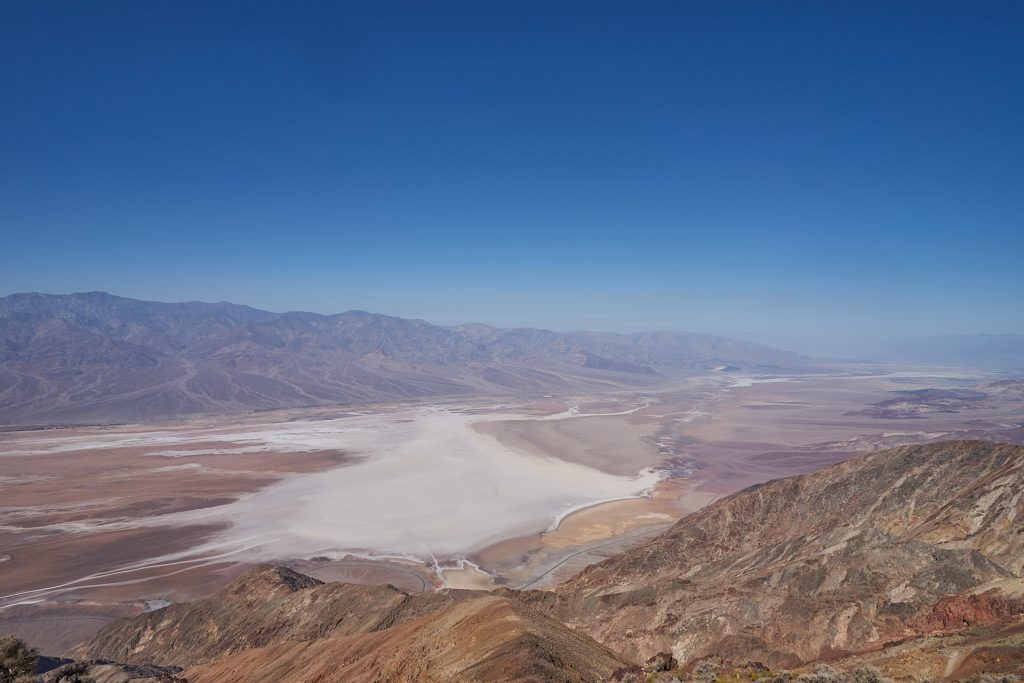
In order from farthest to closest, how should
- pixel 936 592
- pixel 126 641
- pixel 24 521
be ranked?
pixel 24 521 → pixel 126 641 → pixel 936 592

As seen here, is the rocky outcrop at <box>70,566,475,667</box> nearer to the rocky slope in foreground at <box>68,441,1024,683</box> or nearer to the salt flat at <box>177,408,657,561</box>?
the rocky slope in foreground at <box>68,441,1024,683</box>

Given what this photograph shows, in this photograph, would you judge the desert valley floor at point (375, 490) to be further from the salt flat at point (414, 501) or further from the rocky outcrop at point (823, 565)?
the rocky outcrop at point (823, 565)

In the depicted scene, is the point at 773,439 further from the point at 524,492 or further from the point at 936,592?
the point at 936,592

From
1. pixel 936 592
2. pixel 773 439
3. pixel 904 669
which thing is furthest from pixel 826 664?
pixel 773 439

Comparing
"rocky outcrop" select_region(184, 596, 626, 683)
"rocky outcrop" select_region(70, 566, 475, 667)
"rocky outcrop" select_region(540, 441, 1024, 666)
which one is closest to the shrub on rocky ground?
"rocky outcrop" select_region(184, 596, 626, 683)

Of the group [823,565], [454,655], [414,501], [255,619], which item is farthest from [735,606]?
[414,501]
